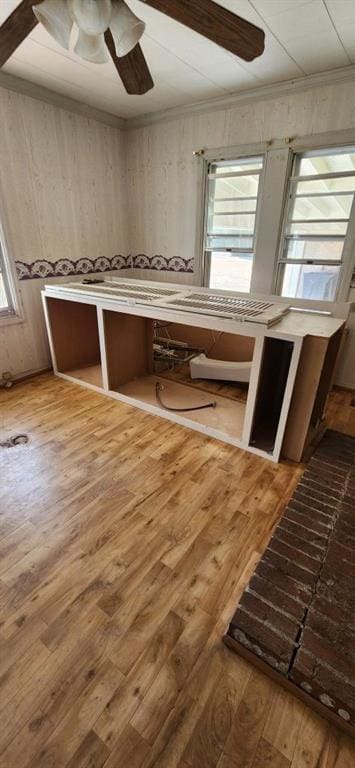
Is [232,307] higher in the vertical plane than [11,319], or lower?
higher

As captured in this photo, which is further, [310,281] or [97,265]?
[97,265]

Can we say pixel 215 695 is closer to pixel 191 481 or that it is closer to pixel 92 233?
pixel 191 481

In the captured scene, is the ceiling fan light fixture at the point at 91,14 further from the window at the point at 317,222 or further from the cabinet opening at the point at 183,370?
the window at the point at 317,222

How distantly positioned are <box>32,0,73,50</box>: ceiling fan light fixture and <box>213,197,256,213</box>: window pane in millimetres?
2135

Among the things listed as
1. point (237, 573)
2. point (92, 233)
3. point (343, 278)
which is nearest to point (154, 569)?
point (237, 573)

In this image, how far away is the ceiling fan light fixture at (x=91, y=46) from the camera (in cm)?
120

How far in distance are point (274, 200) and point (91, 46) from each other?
195 cm

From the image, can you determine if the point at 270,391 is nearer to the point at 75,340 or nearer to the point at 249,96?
the point at 75,340

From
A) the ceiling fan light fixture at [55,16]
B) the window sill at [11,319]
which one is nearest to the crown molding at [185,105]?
the window sill at [11,319]

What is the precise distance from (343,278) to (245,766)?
2.88m

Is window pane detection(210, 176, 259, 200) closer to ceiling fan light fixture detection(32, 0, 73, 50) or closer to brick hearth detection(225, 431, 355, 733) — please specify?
ceiling fan light fixture detection(32, 0, 73, 50)

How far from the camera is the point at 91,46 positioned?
1227 millimetres

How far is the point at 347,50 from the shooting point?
6.82 feet

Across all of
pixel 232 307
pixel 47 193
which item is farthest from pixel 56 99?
pixel 232 307
